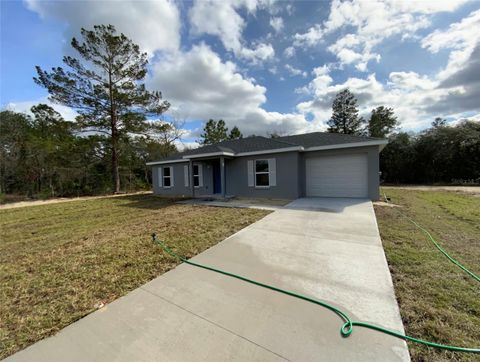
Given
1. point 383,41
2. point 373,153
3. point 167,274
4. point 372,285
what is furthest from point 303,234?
point 383,41

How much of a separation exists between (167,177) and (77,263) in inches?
477

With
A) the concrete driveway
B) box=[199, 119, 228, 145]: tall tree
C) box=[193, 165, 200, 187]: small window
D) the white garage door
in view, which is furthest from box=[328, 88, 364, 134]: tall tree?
the concrete driveway

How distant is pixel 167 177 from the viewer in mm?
15578

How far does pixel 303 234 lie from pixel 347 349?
3166 millimetres

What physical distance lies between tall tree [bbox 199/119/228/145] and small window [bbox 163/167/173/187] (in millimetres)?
19372

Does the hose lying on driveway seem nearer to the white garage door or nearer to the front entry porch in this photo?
the white garage door

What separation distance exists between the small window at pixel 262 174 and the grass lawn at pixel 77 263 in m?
4.23

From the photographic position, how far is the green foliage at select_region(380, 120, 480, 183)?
18516 millimetres

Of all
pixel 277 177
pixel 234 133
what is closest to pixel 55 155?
pixel 277 177

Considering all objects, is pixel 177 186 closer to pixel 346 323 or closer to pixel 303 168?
pixel 303 168

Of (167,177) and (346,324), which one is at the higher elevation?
(167,177)

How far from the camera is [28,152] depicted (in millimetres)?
19375

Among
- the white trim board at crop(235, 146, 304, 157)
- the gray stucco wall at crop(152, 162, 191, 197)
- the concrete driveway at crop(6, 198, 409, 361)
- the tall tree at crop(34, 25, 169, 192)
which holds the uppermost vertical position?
the tall tree at crop(34, 25, 169, 192)

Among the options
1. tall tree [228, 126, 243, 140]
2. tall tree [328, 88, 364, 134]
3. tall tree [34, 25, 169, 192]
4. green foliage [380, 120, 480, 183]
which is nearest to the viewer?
tall tree [34, 25, 169, 192]
